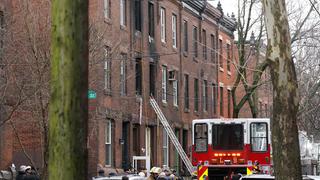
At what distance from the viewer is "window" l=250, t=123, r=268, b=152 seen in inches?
955

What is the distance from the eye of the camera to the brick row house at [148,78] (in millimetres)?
26109

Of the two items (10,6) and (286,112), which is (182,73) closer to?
(10,6)

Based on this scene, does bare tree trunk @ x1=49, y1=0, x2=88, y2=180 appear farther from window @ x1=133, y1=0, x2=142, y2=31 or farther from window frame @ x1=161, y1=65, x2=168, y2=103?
window frame @ x1=161, y1=65, x2=168, y2=103

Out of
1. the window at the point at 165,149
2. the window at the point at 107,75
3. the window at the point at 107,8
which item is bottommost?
the window at the point at 165,149

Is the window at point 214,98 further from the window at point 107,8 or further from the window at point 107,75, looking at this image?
the window at point 107,75

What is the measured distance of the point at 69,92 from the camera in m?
6.94

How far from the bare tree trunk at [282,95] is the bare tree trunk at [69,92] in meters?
5.80

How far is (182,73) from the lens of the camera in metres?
40.2

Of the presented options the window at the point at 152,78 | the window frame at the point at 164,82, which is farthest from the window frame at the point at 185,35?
the window at the point at 152,78

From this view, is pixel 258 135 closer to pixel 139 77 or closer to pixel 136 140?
pixel 136 140

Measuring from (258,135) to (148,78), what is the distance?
1162 cm

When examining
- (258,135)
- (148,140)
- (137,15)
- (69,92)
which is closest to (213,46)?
(137,15)

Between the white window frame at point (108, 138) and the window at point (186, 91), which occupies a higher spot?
the window at point (186, 91)

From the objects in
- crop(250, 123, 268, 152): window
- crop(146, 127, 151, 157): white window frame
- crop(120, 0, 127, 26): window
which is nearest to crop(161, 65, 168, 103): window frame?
crop(146, 127, 151, 157): white window frame
